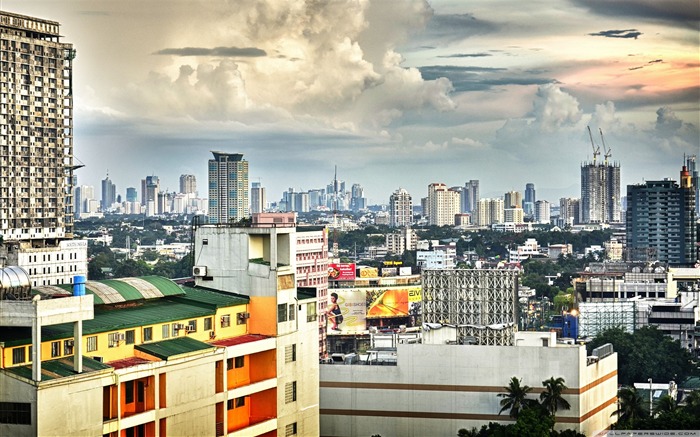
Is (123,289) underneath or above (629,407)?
above

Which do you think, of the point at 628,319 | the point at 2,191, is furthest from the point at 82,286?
the point at 2,191

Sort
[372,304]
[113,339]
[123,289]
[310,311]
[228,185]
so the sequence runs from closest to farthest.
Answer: [113,339], [123,289], [310,311], [372,304], [228,185]

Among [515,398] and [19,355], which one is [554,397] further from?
[19,355]

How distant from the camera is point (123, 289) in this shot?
1479 centimetres

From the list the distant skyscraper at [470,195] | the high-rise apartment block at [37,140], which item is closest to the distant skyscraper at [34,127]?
the high-rise apartment block at [37,140]

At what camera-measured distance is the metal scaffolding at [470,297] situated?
21.8 metres

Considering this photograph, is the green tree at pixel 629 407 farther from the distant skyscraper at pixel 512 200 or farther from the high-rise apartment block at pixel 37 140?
the distant skyscraper at pixel 512 200

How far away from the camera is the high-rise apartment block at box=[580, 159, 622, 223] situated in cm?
12862

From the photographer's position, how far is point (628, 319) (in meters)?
38.7

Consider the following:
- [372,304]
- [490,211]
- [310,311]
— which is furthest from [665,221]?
[490,211]

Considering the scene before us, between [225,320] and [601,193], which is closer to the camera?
[225,320]

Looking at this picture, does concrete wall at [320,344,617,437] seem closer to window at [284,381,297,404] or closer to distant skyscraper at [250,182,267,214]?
window at [284,381,297,404]

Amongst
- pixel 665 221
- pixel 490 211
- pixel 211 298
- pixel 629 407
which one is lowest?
pixel 629 407

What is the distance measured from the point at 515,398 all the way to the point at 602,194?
113 meters
